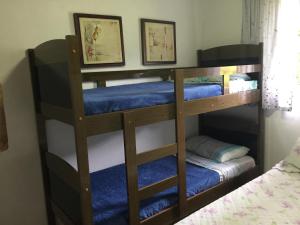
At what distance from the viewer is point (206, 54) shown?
3.18 metres

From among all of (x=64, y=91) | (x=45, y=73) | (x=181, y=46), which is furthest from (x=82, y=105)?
(x=181, y=46)

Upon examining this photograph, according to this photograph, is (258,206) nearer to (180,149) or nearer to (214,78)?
(180,149)

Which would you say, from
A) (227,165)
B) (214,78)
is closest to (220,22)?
(214,78)

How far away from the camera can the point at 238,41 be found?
116 inches

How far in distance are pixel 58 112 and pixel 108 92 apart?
48 cm

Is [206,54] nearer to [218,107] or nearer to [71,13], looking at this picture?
[218,107]

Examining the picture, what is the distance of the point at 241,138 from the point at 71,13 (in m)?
2.11

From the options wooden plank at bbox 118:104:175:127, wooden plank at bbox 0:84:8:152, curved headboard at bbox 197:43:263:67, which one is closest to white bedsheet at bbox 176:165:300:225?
wooden plank at bbox 118:104:175:127

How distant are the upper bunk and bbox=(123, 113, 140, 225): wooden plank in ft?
0.19

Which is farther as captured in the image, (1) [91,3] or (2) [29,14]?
(1) [91,3]

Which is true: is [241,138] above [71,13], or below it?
below

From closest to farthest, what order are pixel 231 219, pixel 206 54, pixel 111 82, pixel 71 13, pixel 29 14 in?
pixel 231 219 < pixel 29 14 < pixel 71 13 < pixel 111 82 < pixel 206 54

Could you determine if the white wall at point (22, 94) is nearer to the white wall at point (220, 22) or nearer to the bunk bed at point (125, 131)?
the bunk bed at point (125, 131)

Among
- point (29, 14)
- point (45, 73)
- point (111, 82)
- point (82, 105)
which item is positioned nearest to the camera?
point (82, 105)
